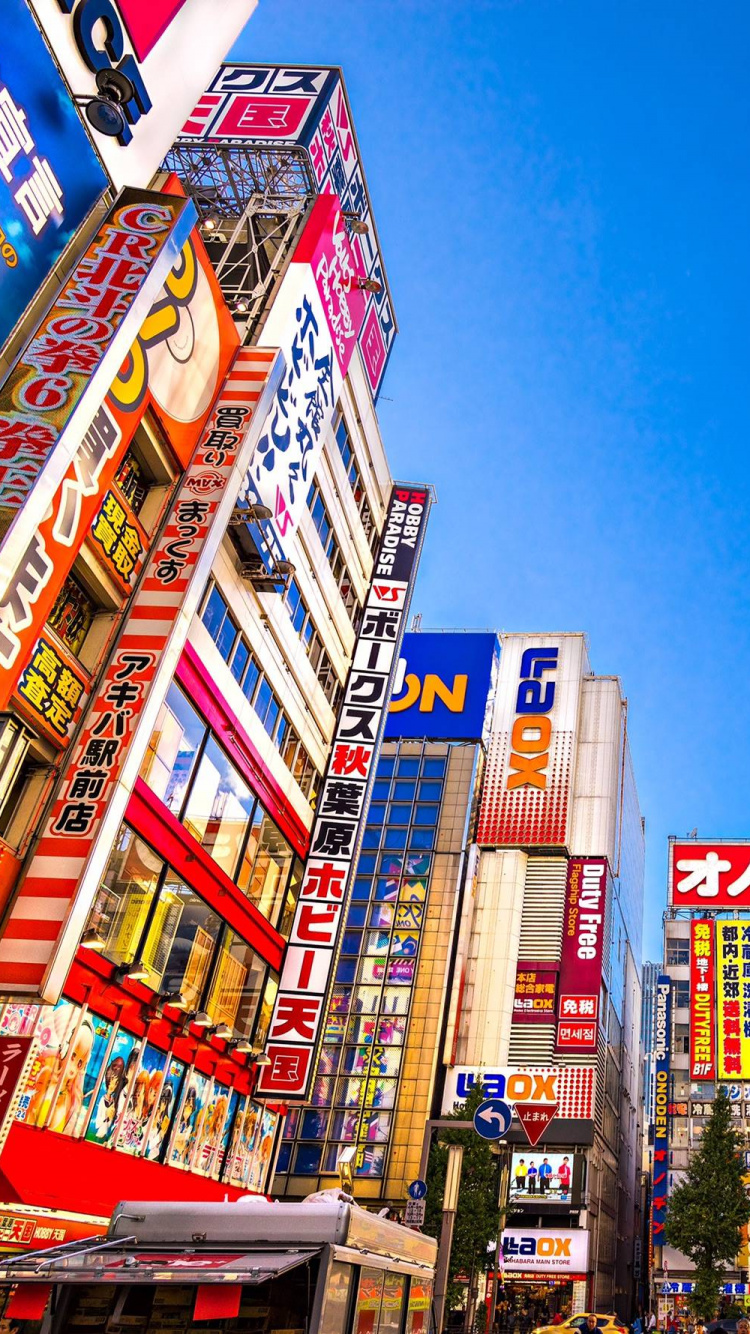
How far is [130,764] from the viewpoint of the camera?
21062mm

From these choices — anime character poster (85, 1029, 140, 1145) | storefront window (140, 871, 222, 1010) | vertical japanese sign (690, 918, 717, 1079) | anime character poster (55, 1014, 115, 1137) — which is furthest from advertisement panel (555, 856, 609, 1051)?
anime character poster (55, 1014, 115, 1137)

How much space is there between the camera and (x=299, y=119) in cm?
3781

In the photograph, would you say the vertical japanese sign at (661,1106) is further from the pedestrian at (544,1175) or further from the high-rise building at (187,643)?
the high-rise building at (187,643)

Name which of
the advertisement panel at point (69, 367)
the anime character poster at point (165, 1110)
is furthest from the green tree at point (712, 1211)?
the advertisement panel at point (69, 367)

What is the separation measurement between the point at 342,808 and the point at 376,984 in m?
35.4

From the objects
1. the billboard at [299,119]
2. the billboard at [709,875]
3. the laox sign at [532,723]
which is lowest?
the billboard at [299,119]

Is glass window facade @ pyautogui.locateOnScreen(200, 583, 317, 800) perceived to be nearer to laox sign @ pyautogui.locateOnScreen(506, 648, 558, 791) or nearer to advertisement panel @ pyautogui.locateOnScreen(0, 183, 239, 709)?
advertisement panel @ pyautogui.locateOnScreen(0, 183, 239, 709)

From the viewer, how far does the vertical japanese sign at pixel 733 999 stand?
80.1 metres

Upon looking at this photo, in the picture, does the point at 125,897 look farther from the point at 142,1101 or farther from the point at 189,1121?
the point at 189,1121

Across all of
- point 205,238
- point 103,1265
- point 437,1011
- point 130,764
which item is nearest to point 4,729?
point 130,764

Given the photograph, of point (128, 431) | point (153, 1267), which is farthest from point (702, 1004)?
point (153, 1267)

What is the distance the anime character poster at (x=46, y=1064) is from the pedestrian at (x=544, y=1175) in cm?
6634

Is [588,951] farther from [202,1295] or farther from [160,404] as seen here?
[202,1295]

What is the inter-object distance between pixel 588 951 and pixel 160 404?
70.5m
